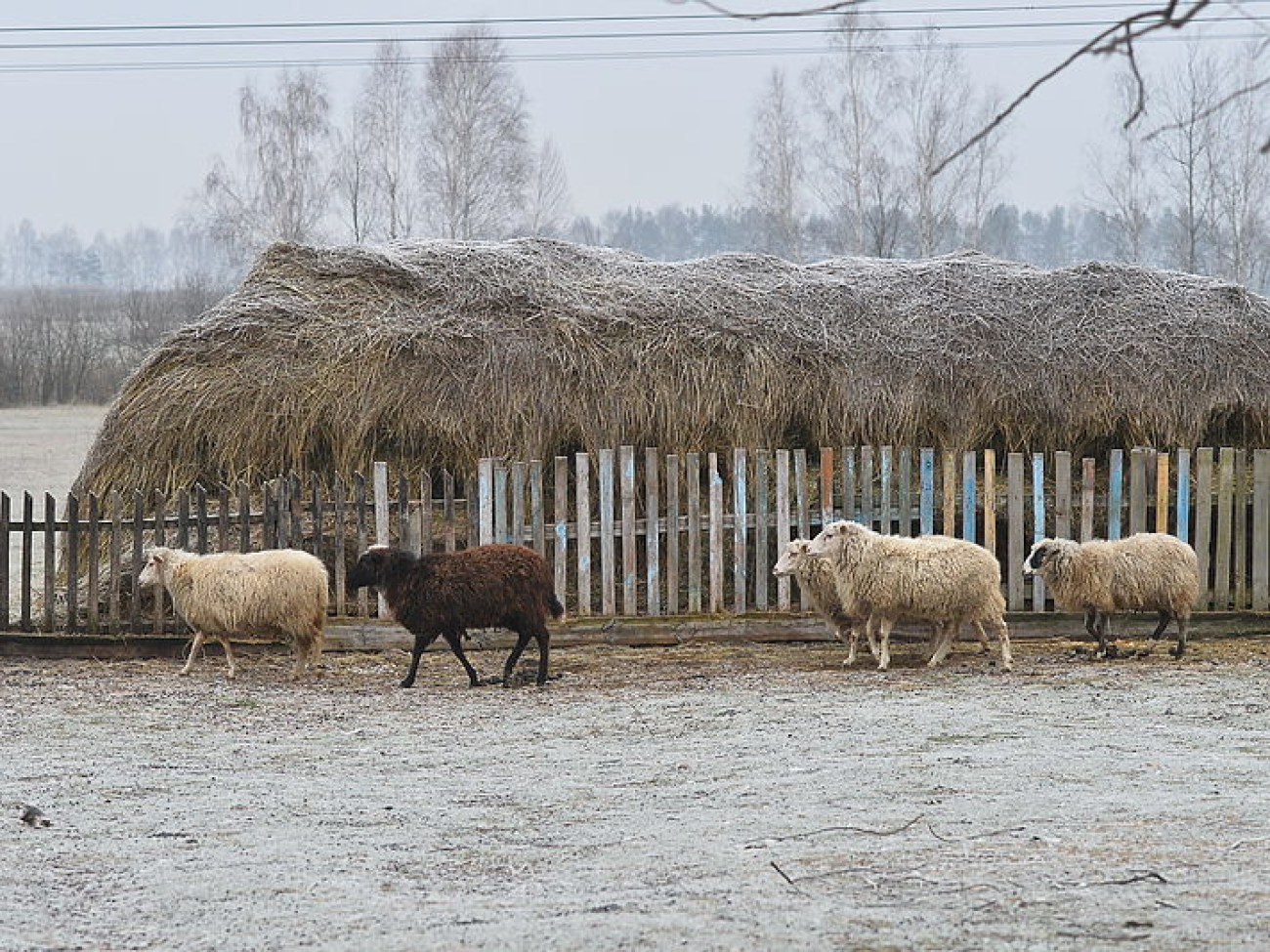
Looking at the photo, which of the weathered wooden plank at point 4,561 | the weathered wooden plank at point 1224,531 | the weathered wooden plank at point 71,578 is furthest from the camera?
the weathered wooden plank at point 1224,531

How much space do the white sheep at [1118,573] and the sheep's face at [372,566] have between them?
5468 mm

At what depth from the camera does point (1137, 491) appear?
52.7 feet

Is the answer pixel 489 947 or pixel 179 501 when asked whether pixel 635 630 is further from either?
pixel 489 947

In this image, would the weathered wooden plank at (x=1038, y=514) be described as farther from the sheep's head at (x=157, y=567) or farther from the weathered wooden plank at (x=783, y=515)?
the sheep's head at (x=157, y=567)

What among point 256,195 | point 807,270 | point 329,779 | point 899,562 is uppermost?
point 256,195

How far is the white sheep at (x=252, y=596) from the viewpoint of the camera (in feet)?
43.6

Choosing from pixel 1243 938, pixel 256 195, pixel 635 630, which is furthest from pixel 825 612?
pixel 256 195

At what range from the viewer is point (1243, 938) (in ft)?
18.4

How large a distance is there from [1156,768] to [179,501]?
352 inches

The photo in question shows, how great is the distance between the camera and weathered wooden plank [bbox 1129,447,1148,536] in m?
16.0

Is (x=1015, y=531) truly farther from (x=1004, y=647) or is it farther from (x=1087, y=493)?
(x=1004, y=647)

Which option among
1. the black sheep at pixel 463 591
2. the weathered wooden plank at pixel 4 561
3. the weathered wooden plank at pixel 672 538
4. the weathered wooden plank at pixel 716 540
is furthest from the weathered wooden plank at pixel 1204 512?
the weathered wooden plank at pixel 4 561

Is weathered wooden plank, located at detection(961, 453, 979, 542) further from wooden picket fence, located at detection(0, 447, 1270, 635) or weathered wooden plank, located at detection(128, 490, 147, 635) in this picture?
weathered wooden plank, located at detection(128, 490, 147, 635)

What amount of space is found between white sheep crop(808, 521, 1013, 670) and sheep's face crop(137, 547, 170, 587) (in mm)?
5486
